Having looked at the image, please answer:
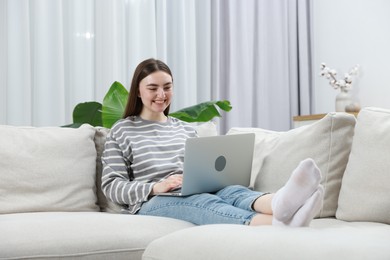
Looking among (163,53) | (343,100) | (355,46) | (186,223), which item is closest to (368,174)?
(186,223)

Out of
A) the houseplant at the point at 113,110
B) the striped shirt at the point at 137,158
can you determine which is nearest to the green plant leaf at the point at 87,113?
the houseplant at the point at 113,110

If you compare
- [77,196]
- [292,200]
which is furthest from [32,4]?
[292,200]

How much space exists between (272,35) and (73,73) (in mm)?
1543

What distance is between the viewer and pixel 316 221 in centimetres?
188

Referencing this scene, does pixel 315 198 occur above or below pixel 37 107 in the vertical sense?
below

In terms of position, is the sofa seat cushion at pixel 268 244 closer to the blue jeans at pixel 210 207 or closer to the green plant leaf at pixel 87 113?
the blue jeans at pixel 210 207

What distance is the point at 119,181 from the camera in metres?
2.19

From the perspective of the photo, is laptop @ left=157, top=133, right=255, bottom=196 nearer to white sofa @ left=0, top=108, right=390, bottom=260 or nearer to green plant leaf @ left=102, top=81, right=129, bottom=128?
white sofa @ left=0, top=108, right=390, bottom=260

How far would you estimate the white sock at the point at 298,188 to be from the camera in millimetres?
1457

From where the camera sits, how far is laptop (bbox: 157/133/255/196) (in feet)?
6.41

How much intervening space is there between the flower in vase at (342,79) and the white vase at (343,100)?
0.03 metres

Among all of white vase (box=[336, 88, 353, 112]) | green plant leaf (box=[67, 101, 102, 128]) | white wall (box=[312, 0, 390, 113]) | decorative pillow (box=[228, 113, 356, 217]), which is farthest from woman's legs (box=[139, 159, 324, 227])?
white wall (box=[312, 0, 390, 113])

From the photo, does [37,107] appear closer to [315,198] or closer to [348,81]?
[348,81]

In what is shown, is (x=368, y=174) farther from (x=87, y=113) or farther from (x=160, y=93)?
(x=87, y=113)
